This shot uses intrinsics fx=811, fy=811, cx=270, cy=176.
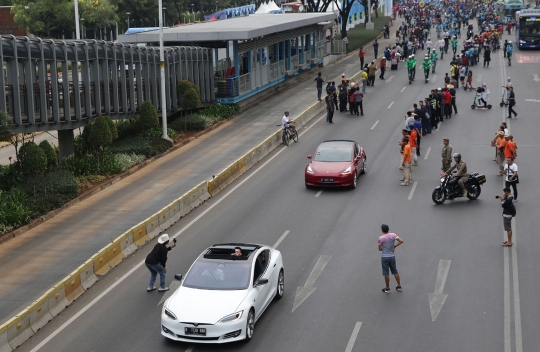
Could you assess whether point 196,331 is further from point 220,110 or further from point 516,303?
point 220,110

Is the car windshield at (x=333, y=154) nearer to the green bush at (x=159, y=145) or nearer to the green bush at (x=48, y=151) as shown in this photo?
the green bush at (x=159, y=145)

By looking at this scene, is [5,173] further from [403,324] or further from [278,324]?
[403,324]

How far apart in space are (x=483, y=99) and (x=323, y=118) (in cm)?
805

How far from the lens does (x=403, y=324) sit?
15656mm

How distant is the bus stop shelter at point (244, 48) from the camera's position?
41.5m

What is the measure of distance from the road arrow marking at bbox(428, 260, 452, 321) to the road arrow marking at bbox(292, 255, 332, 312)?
2.60 m

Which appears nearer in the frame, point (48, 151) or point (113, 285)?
point (113, 285)

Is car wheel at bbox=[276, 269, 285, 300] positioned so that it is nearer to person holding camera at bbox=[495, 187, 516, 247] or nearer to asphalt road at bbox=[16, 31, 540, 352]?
asphalt road at bbox=[16, 31, 540, 352]

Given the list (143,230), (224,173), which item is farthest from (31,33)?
(143,230)

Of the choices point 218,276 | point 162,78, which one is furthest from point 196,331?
point 162,78

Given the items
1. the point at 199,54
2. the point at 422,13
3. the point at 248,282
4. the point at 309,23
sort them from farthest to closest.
Answer: 1. the point at 422,13
2. the point at 309,23
3. the point at 199,54
4. the point at 248,282

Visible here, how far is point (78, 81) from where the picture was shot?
98.2ft

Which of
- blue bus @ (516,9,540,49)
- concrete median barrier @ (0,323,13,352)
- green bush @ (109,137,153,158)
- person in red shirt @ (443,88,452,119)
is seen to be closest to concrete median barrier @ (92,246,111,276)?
concrete median barrier @ (0,323,13,352)

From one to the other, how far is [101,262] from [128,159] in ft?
38.8
